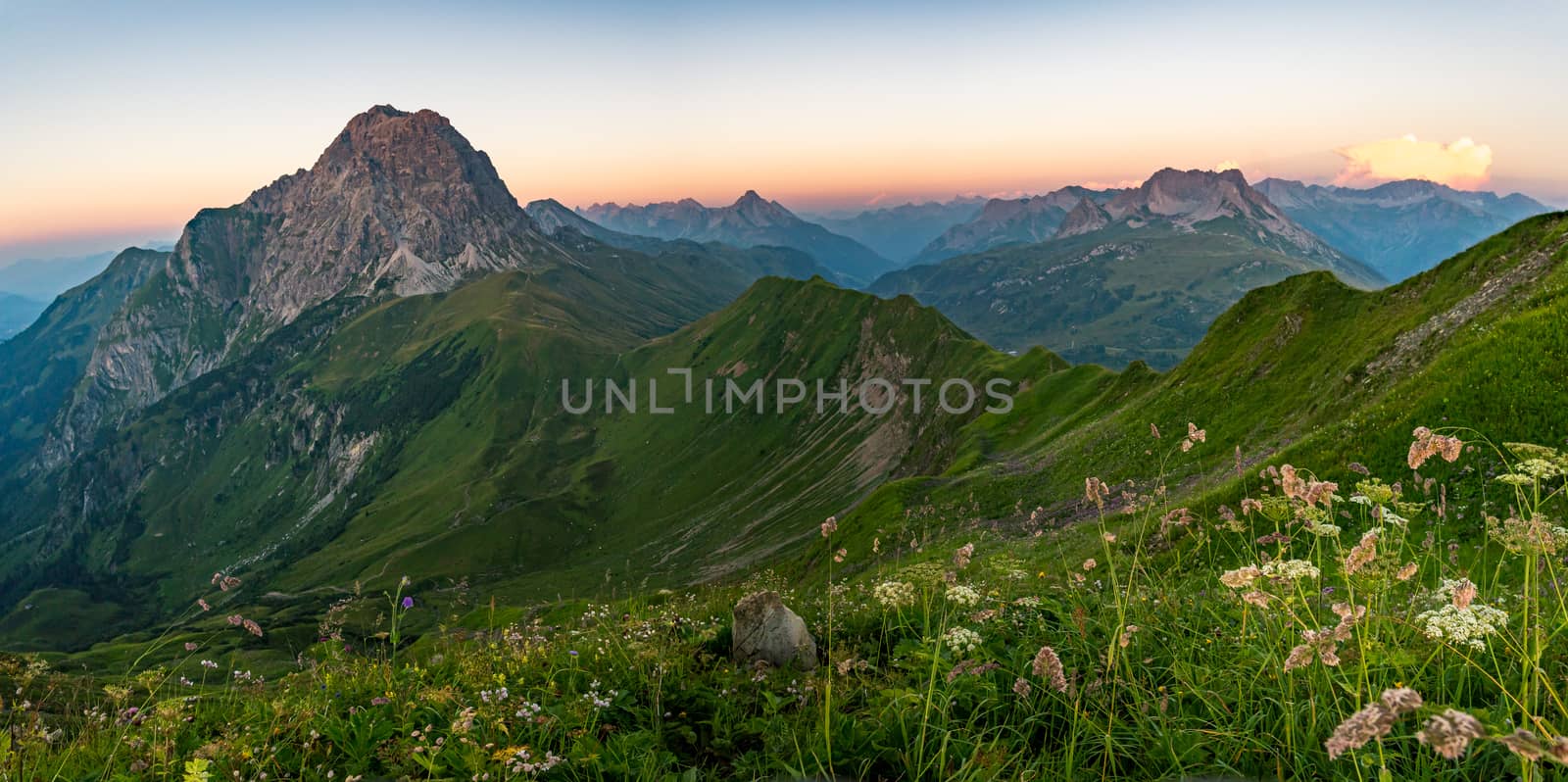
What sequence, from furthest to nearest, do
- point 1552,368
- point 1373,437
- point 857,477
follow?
point 857,477
point 1373,437
point 1552,368

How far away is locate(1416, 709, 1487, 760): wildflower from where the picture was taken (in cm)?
213

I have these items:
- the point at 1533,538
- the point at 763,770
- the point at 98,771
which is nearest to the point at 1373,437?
the point at 1533,538

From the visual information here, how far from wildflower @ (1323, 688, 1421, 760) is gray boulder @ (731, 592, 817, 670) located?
290 inches

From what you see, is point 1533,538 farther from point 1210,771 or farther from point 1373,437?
point 1373,437

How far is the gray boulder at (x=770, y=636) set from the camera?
31.6 ft

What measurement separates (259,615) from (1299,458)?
238450 mm

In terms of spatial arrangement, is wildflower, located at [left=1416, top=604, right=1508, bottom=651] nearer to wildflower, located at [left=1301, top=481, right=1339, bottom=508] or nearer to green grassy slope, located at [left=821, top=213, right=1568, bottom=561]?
wildflower, located at [left=1301, top=481, right=1339, bottom=508]

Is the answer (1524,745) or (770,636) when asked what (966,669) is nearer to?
(770,636)

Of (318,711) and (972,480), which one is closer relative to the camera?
(318,711)

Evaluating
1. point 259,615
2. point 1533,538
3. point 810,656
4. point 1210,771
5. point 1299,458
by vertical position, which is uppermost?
point 1533,538

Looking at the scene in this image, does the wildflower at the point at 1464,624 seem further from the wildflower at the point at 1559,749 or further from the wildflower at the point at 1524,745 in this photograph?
the wildflower at the point at 1524,745

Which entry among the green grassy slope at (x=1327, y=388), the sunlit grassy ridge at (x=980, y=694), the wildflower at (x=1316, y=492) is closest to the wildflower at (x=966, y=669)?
the sunlit grassy ridge at (x=980, y=694)

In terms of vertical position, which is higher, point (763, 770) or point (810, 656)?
point (763, 770)

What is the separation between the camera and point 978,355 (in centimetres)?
16700
